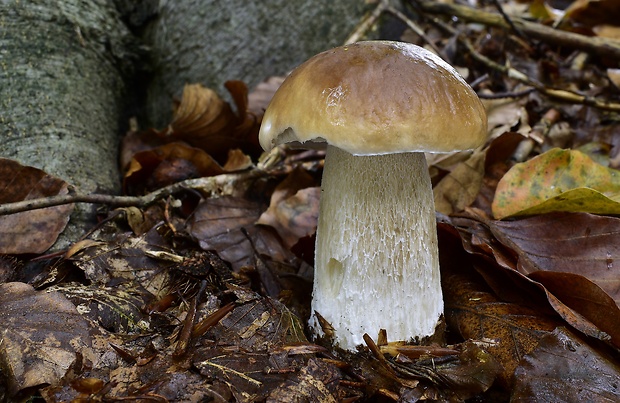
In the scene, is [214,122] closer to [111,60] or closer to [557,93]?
[111,60]

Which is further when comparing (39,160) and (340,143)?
(39,160)

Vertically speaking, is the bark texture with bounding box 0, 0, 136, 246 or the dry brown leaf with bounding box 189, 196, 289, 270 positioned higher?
the bark texture with bounding box 0, 0, 136, 246

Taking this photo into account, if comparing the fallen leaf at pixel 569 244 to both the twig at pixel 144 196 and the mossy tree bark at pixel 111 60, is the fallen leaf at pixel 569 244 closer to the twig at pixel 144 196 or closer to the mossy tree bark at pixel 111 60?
the twig at pixel 144 196

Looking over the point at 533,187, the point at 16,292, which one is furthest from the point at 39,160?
the point at 533,187

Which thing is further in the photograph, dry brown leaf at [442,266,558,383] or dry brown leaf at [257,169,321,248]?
dry brown leaf at [257,169,321,248]

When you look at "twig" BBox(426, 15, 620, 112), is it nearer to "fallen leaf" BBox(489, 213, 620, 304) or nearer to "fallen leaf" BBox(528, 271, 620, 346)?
"fallen leaf" BBox(489, 213, 620, 304)

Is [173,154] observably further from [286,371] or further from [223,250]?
[286,371]

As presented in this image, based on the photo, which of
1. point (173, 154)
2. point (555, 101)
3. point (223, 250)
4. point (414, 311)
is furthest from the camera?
point (555, 101)

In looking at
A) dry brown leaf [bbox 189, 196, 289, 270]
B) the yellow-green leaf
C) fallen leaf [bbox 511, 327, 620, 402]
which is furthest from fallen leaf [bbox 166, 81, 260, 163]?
fallen leaf [bbox 511, 327, 620, 402]
